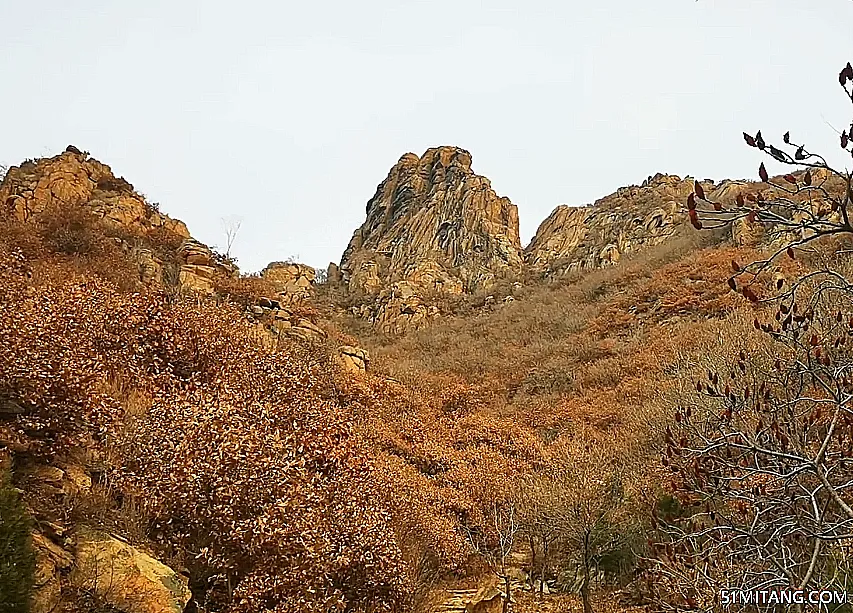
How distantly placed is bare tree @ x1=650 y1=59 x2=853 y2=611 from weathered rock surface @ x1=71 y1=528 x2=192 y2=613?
355 cm

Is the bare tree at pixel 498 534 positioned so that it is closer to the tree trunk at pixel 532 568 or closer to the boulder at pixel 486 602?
A: the tree trunk at pixel 532 568

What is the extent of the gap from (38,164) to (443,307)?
18.4 metres

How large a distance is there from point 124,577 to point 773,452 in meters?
4.20

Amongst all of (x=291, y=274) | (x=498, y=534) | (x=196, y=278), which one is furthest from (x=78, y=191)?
(x=498, y=534)

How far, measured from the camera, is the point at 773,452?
9.73 ft

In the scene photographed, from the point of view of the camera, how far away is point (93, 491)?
5473 mm

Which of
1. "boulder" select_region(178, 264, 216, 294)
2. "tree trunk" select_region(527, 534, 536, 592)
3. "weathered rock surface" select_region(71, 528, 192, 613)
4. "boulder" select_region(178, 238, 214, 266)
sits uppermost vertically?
"boulder" select_region(178, 238, 214, 266)

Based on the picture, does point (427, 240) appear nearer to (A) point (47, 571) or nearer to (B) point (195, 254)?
(B) point (195, 254)

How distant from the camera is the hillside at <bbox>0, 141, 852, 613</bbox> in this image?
544 centimetres

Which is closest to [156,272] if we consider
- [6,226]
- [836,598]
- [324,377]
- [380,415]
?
[6,226]

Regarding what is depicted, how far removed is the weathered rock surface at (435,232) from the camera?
119 feet

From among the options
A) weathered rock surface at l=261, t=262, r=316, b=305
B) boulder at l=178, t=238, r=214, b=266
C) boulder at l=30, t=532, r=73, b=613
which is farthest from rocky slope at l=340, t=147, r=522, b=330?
boulder at l=30, t=532, r=73, b=613

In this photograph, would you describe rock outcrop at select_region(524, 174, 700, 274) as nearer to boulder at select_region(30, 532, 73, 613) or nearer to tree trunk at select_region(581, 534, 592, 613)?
tree trunk at select_region(581, 534, 592, 613)

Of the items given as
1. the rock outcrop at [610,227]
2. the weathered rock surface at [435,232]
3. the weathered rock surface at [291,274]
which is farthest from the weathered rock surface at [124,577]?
the rock outcrop at [610,227]
